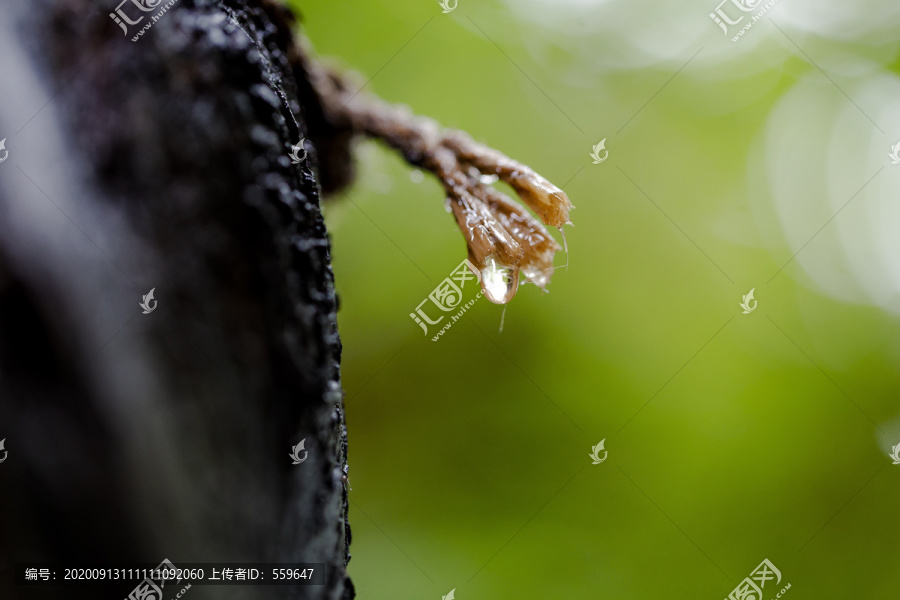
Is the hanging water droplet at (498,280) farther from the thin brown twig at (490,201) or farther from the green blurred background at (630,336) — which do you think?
the green blurred background at (630,336)

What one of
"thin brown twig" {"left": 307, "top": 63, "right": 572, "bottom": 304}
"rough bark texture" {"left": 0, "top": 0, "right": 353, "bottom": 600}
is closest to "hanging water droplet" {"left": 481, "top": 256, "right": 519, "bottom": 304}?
"thin brown twig" {"left": 307, "top": 63, "right": 572, "bottom": 304}

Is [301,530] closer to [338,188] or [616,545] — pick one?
[338,188]

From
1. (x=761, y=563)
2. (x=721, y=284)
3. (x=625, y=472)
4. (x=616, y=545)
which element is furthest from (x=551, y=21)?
(x=761, y=563)

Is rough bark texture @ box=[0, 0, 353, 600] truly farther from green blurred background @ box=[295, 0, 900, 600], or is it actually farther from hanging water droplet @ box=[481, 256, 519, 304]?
green blurred background @ box=[295, 0, 900, 600]

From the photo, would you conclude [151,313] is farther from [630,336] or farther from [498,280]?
[630,336]

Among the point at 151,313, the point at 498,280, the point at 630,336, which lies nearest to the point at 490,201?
→ the point at 498,280
